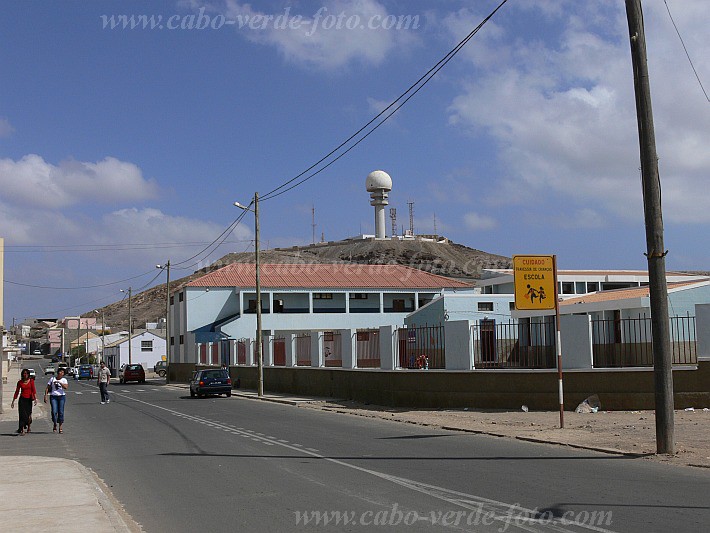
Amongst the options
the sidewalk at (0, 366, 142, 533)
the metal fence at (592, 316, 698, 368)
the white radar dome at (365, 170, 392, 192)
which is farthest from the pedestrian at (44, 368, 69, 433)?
the white radar dome at (365, 170, 392, 192)

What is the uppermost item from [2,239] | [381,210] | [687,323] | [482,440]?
[381,210]

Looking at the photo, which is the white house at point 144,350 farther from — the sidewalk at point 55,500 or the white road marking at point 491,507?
the white road marking at point 491,507

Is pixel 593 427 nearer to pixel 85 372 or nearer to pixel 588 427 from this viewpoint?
pixel 588 427

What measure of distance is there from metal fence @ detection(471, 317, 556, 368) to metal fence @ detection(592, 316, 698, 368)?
140cm

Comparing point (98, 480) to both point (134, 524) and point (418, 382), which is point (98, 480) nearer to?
point (134, 524)

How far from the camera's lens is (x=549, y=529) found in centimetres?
795

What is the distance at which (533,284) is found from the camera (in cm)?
1862

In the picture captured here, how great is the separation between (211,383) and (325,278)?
35.0m

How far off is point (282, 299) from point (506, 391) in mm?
47140

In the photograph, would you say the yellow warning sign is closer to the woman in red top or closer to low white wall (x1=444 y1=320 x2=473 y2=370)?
low white wall (x1=444 y1=320 x2=473 y2=370)

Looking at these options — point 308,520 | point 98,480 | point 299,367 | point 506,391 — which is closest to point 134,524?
point 308,520

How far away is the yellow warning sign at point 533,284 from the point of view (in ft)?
60.9

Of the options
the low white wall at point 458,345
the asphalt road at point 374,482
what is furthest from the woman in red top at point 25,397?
the low white wall at point 458,345

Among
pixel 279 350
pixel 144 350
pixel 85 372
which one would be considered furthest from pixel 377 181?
pixel 279 350
